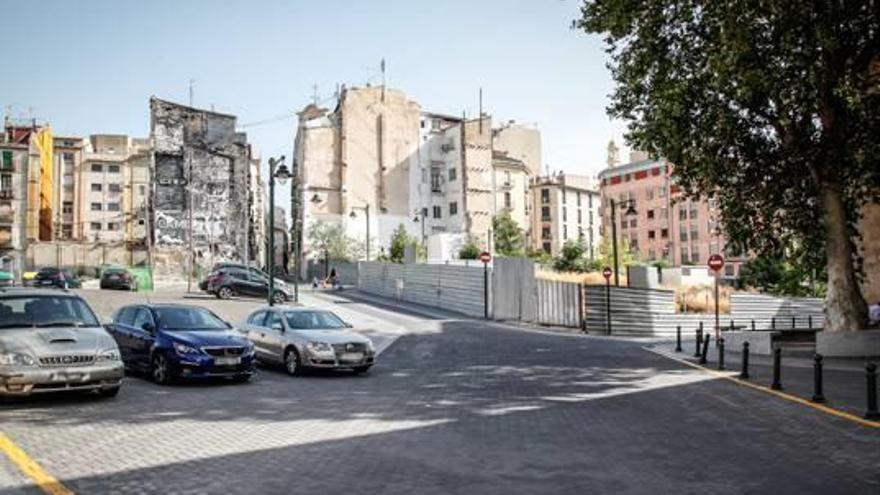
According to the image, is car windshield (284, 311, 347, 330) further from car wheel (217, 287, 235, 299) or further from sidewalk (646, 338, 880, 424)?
car wheel (217, 287, 235, 299)

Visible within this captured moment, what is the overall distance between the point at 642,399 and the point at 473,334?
14.6 m

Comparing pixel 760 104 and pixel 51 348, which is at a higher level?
pixel 760 104

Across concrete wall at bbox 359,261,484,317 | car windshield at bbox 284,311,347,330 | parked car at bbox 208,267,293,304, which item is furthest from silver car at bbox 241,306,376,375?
parked car at bbox 208,267,293,304

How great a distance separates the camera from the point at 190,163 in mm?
65375

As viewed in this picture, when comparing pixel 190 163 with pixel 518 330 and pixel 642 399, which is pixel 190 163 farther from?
pixel 642 399

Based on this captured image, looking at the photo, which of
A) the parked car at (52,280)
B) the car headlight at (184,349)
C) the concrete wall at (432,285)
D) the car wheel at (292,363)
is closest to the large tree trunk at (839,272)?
the car wheel at (292,363)

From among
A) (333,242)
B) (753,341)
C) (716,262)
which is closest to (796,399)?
(753,341)

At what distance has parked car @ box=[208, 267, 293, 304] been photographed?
3700 centimetres

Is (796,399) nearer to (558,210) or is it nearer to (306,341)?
(306,341)

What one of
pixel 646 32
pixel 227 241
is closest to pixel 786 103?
pixel 646 32

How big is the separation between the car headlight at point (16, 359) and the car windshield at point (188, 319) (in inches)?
149

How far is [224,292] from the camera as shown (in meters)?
37.0

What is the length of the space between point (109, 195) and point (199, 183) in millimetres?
34718

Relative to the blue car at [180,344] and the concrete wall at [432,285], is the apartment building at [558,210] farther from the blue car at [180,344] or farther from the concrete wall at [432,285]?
the blue car at [180,344]
